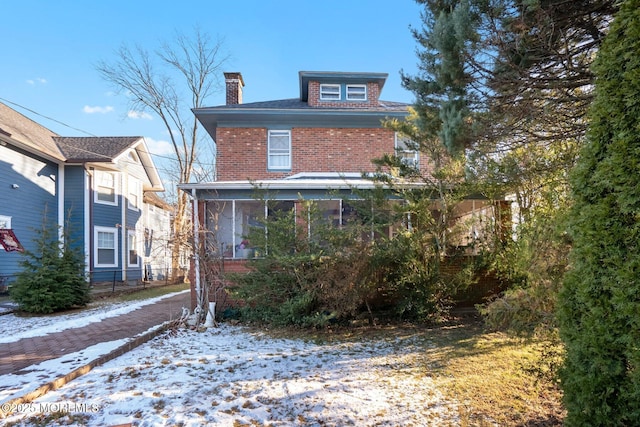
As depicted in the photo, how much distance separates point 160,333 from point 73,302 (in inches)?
191

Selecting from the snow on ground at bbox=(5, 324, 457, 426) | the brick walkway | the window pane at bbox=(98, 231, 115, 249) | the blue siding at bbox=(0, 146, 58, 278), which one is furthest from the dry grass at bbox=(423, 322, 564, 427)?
the window pane at bbox=(98, 231, 115, 249)

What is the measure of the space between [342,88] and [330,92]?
49cm

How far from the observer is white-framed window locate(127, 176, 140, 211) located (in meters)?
18.8

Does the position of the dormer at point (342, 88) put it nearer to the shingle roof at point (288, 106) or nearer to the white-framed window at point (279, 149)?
the shingle roof at point (288, 106)

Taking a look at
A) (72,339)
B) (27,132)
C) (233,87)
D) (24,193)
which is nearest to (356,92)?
(233,87)

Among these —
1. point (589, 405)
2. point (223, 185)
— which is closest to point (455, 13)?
point (589, 405)

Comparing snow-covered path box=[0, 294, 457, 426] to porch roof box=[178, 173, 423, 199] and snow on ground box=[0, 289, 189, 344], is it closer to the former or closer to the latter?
snow on ground box=[0, 289, 189, 344]

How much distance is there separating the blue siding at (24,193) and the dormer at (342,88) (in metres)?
10.6

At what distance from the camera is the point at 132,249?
62.3ft

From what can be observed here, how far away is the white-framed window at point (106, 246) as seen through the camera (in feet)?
53.9

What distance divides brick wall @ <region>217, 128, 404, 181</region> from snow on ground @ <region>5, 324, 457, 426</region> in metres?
7.63

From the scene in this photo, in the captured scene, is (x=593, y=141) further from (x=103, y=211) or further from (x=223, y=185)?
(x=103, y=211)

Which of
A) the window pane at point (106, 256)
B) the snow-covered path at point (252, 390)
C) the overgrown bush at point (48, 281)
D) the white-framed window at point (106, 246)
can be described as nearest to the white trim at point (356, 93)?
the snow-covered path at point (252, 390)

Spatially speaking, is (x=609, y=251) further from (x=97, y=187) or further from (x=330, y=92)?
(x=97, y=187)
